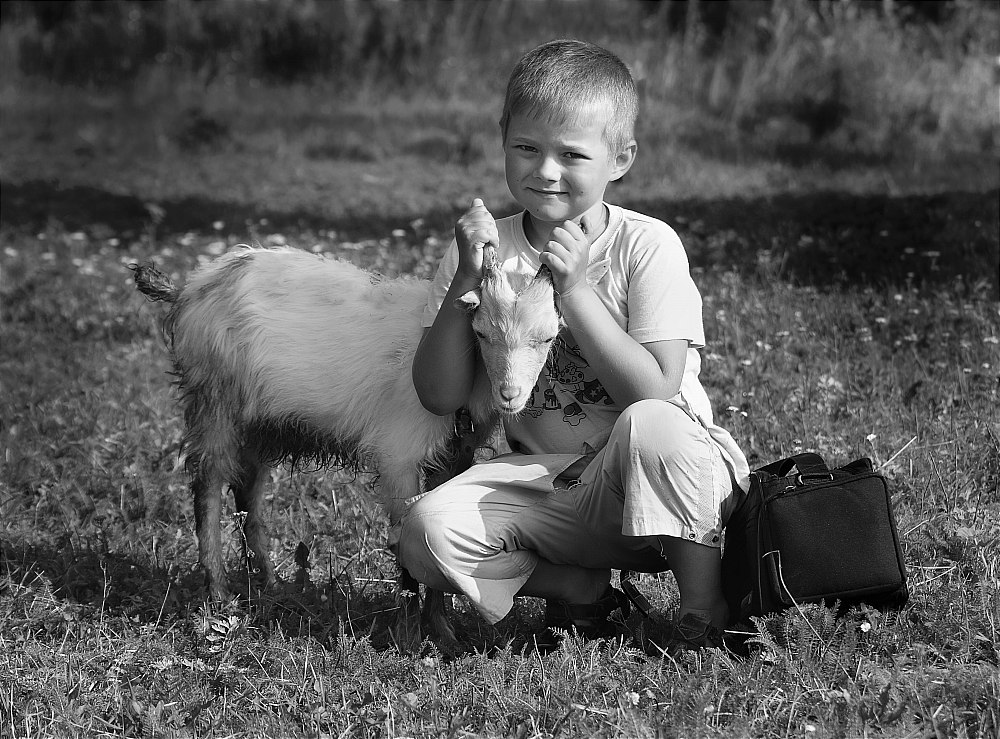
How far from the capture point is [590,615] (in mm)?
3279

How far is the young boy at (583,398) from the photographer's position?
2910mm

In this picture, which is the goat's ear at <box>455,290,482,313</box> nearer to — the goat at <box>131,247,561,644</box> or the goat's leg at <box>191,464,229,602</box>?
the goat at <box>131,247,561,644</box>

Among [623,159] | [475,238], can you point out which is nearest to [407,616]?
[475,238]

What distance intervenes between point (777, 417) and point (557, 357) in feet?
5.53

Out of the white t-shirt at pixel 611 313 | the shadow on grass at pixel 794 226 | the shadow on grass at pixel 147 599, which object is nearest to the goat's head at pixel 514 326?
the white t-shirt at pixel 611 313

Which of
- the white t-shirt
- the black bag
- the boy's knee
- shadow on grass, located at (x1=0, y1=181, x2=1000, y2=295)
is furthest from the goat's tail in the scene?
shadow on grass, located at (x1=0, y1=181, x2=1000, y2=295)

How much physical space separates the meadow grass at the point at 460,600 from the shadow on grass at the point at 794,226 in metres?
0.08

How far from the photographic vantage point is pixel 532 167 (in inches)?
118

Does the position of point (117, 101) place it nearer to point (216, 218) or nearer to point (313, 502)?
point (216, 218)

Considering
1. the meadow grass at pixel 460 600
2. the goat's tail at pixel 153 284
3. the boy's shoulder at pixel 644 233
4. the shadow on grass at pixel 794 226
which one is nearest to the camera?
the meadow grass at pixel 460 600

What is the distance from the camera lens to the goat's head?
9.54 feet

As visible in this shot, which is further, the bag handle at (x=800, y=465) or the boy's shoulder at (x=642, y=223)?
the boy's shoulder at (x=642, y=223)

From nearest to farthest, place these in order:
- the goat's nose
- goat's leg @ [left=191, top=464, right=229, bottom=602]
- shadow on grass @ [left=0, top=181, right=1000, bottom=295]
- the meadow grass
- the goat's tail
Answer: the meadow grass → the goat's nose → goat's leg @ [left=191, top=464, right=229, bottom=602] → the goat's tail → shadow on grass @ [left=0, top=181, right=1000, bottom=295]

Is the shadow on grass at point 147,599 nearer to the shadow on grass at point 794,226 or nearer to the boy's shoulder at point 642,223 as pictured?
the boy's shoulder at point 642,223
